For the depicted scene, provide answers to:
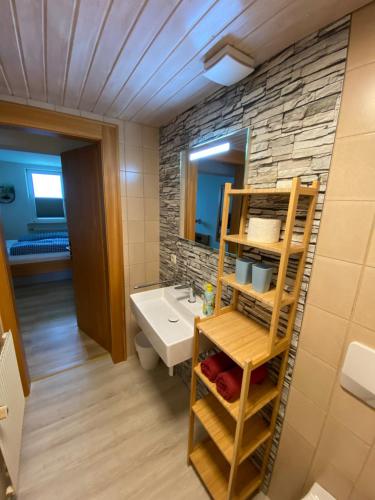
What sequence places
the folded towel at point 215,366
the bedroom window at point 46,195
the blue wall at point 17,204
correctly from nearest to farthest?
1. the folded towel at point 215,366
2. the blue wall at point 17,204
3. the bedroom window at point 46,195

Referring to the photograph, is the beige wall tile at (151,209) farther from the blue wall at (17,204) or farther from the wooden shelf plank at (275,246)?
the blue wall at (17,204)

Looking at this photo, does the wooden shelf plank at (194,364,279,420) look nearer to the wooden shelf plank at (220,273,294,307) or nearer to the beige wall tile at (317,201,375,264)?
the wooden shelf plank at (220,273,294,307)

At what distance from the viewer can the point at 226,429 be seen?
43.4 inches

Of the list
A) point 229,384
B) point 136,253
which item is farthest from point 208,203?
point 229,384

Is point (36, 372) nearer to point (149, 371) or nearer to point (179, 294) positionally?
point (149, 371)

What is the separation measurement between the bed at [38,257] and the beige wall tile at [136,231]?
245 cm

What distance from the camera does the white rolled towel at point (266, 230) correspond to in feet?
2.88

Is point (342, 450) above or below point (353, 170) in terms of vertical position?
below

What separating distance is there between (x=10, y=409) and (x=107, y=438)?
0.66m

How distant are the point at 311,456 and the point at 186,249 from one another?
4.31 feet

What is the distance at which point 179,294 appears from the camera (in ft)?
5.62

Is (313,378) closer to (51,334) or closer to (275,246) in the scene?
(275,246)

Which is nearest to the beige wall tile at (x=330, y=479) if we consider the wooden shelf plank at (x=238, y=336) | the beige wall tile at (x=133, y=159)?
the wooden shelf plank at (x=238, y=336)

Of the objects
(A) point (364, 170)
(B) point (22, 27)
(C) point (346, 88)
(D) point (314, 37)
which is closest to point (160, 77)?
(B) point (22, 27)
